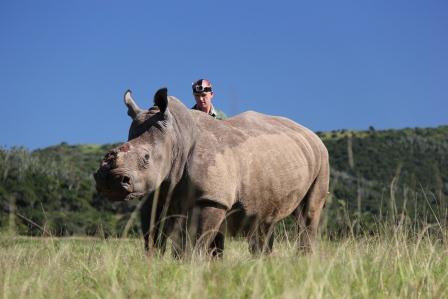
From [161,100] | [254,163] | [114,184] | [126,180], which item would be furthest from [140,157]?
[254,163]

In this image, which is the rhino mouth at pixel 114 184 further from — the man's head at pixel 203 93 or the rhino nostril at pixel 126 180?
the man's head at pixel 203 93

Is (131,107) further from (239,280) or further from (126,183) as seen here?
(239,280)

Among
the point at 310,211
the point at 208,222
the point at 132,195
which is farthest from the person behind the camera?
the point at 310,211

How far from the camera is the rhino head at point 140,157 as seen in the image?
606 centimetres

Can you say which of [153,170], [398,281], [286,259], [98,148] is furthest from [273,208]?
[98,148]

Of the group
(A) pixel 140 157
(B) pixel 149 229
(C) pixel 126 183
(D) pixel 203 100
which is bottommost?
(B) pixel 149 229

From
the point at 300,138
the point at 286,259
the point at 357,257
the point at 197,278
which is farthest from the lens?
the point at 300,138

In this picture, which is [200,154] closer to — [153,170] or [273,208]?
[153,170]

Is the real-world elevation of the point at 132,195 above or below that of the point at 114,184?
below

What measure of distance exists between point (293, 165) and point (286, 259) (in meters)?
2.89

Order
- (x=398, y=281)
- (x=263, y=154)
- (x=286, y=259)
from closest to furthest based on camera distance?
(x=398, y=281) → (x=286, y=259) → (x=263, y=154)

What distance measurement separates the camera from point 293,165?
27.2 ft

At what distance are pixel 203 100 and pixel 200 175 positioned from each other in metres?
2.38

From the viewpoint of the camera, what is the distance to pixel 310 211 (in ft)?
29.6
